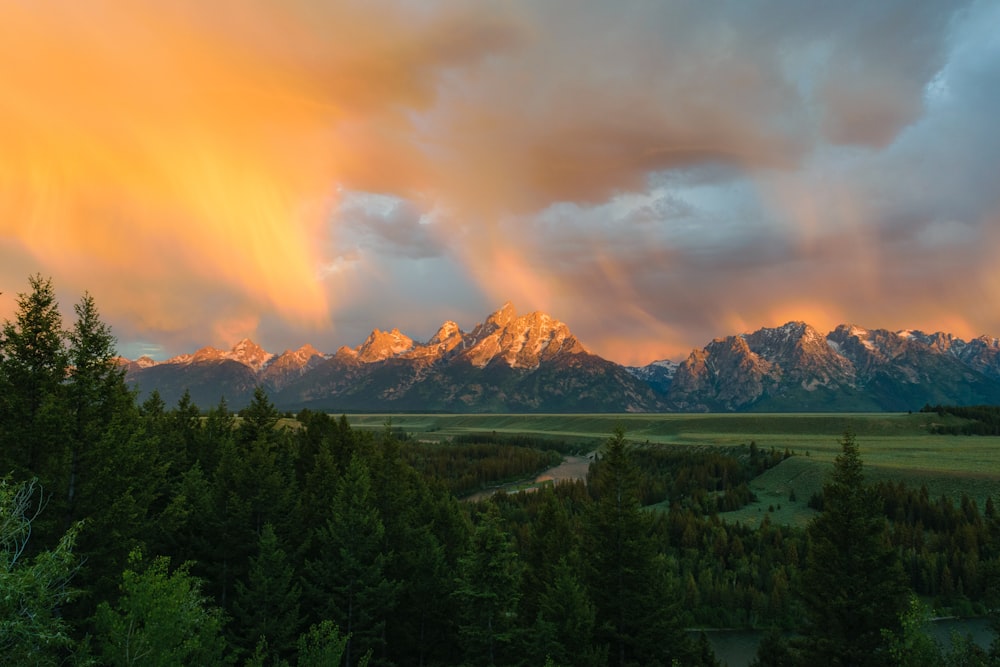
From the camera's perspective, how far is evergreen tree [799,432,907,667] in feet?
101

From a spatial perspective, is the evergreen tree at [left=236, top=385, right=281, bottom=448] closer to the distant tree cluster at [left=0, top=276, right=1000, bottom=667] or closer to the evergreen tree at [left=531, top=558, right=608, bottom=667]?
the distant tree cluster at [left=0, top=276, right=1000, bottom=667]

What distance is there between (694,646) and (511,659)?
1334cm

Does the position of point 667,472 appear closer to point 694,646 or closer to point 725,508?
point 725,508

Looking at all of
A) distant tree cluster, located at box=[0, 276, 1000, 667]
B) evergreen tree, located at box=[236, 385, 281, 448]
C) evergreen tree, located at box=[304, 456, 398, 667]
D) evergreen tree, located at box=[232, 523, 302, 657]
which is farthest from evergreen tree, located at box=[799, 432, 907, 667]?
evergreen tree, located at box=[236, 385, 281, 448]

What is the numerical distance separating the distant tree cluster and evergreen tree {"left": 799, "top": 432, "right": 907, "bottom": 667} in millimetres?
105

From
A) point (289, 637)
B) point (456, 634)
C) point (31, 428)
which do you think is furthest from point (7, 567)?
point (456, 634)

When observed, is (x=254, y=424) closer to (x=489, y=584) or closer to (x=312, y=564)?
(x=312, y=564)

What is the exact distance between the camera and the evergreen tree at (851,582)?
3088 centimetres

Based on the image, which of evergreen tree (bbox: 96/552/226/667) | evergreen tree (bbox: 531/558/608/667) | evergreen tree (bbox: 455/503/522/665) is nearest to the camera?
evergreen tree (bbox: 96/552/226/667)

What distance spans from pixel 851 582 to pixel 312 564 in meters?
35.9

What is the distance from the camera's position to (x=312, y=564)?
41188mm

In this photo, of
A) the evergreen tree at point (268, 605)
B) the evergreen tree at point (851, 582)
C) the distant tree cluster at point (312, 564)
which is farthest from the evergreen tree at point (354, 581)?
the evergreen tree at point (851, 582)

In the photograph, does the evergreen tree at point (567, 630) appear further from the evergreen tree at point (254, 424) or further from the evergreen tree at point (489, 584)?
the evergreen tree at point (254, 424)

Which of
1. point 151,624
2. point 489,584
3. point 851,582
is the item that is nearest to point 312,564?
point 489,584
